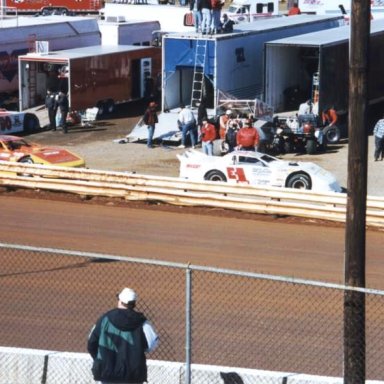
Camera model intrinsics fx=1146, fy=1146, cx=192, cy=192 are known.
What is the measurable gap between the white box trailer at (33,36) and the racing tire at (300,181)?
17276 millimetres

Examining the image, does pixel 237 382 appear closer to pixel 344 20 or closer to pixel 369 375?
pixel 369 375

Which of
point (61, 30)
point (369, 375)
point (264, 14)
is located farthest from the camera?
point (264, 14)

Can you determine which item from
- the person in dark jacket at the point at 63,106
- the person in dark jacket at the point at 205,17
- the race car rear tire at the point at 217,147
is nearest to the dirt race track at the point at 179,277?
the race car rear tire at the point at 217,147

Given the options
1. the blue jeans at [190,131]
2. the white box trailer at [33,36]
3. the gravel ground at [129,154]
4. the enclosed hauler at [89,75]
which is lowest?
the gravel ground at [129,154]

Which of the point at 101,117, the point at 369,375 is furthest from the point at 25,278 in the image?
the point at 101,117

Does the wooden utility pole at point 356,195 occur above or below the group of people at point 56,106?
above

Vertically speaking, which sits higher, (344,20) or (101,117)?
(344,20)

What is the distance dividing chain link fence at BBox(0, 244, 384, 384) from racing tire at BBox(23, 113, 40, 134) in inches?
759

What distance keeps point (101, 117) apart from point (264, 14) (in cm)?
1980

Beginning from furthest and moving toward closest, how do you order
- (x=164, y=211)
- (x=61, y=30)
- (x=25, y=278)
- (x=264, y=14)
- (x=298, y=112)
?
(x=264, y=14) < (x=61, y=30) < (x=298, y=112) < (x=164, y=211) < (x=25, y=278)

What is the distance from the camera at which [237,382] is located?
11.3 m

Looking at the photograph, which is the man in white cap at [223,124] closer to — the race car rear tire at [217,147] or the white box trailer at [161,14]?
the race car rear tire at [217,147]

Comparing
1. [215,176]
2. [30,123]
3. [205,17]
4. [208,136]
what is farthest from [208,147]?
[30,123]

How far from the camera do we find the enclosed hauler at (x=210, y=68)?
115ft
